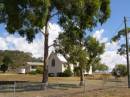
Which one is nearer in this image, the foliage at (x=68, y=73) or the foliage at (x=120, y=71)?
the foliage at (x=68, y=73)

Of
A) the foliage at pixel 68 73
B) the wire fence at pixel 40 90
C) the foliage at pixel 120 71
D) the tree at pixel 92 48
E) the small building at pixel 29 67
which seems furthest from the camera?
the small building at pixel 29 67

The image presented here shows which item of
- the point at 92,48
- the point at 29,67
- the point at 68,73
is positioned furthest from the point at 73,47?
the point at 29,67

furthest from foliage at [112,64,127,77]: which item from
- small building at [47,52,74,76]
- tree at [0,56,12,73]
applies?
tree at [0,56,12,73]

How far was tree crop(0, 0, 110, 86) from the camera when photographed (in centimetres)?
3847

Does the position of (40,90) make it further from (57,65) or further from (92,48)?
(57,65)

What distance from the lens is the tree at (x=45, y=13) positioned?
38469 millimetres

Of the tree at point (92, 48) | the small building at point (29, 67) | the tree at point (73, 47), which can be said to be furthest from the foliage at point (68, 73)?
the small building at point (29, 67)

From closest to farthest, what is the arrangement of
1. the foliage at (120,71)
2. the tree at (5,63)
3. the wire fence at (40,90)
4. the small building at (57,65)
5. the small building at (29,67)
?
the wire fence at (40,90) < the small building at (57,65) < the foliage at (120,71) < the tree at (5,63) < the small building at (29,67)

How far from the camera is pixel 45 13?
38.1 meters

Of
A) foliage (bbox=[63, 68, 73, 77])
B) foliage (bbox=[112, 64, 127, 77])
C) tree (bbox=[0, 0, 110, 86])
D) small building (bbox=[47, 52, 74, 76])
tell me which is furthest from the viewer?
foliage (bbox=[112, 64, 127, 77])

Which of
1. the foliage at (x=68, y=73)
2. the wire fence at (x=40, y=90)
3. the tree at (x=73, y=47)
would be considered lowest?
the wire fence at (x=40, y=90)

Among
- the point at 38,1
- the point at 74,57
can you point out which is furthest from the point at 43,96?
the point at 74,57

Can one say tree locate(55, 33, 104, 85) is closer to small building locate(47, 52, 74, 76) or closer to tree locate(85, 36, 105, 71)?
tree locate(85, 36, 105, 71)

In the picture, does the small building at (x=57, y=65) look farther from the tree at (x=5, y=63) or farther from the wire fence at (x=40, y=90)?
the wire fence at (x=40, y=90)
